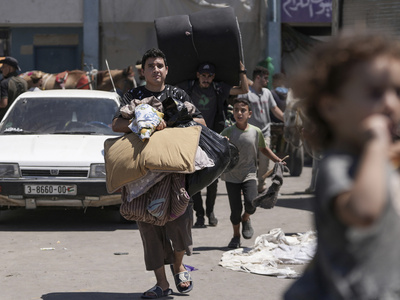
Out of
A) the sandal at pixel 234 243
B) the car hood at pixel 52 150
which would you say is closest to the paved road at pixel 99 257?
the sandal at pixel 234 243

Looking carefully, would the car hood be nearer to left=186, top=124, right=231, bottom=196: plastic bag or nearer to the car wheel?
left=186, top=124, right=231, bottom=196: plastic bag

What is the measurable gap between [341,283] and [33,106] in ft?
30.0

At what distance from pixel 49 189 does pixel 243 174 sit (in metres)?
2.49

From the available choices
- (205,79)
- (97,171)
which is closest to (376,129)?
(205,79)

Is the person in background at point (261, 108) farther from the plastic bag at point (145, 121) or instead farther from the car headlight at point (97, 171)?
the plastic bag at point (145, 121)

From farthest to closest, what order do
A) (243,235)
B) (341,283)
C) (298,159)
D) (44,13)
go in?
(44,13), (298,159), (243,235), (341,283)

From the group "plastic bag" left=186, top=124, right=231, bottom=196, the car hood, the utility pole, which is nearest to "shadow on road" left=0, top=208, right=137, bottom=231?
the car hood

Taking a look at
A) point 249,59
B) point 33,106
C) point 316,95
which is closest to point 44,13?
point 249,59

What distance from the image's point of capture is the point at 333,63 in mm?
2424

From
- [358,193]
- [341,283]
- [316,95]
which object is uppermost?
[316,95]

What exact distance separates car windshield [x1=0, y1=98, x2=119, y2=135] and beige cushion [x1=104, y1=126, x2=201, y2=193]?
4.25 metres

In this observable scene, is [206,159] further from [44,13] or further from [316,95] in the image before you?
[44,13]

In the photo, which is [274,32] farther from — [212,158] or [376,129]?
[376,129]

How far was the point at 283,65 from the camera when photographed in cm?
2323
